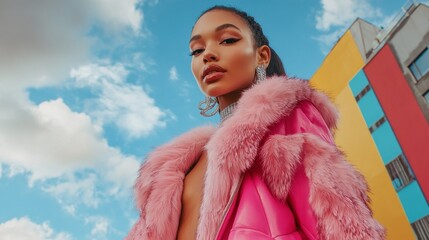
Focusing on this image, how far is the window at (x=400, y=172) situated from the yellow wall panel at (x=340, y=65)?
462cm

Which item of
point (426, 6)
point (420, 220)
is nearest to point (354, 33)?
point (426, 6)

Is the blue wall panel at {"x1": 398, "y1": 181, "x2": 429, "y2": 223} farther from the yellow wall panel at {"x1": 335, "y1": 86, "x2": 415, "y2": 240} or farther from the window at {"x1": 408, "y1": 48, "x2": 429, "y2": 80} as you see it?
the window at {"x1": 408, "y1": 48, "x2": 429, "y2": 80}

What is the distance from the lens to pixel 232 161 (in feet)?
4.76

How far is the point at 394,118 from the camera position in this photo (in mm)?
15141

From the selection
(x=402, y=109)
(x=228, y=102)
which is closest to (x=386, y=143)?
(x=402, y=109)

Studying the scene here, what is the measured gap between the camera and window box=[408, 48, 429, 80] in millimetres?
14359

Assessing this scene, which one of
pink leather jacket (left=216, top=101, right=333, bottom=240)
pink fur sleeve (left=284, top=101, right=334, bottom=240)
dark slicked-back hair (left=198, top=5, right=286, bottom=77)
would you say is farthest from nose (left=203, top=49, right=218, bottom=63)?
pink leather jacket (left=216, top=101, right=333, bottom=240)

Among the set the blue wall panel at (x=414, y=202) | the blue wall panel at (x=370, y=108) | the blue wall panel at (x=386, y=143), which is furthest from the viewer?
the blue wall panel at (x=370, y=108)

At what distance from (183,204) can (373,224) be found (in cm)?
88

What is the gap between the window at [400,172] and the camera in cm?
1403

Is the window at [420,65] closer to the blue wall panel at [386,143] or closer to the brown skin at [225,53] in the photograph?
the blue wall panel at [386,143]

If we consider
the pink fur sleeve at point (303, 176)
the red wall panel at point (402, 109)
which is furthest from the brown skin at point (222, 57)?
the red wall panel at point (402, 109)

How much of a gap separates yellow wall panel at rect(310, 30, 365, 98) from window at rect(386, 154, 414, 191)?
15.1 ft

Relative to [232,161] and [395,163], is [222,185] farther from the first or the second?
[395,163]
